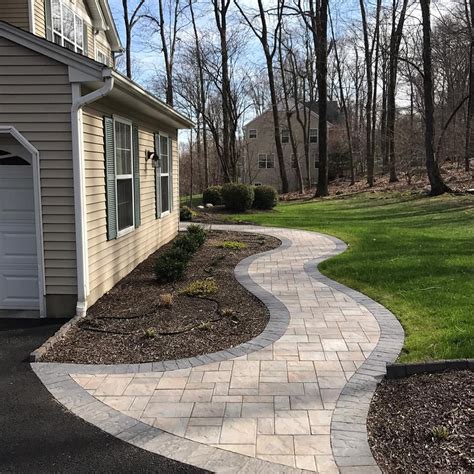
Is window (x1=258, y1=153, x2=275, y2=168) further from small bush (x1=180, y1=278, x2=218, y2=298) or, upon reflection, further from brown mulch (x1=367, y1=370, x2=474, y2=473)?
brown mulch (x1=367, y1=370, x2=474, y2=473)

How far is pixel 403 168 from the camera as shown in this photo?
89.6 ft

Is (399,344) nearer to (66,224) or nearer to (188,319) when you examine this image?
(188,319)

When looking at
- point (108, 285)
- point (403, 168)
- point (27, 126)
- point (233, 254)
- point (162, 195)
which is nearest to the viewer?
point (27, 126)

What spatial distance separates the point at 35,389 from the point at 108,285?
3.02 meters

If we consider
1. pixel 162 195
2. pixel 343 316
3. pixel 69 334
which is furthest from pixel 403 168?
pixel 69 334

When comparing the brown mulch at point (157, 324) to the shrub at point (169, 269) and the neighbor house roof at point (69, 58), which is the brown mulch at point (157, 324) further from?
the neighbor house roof at point (69, 58)

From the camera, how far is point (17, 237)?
244 inches

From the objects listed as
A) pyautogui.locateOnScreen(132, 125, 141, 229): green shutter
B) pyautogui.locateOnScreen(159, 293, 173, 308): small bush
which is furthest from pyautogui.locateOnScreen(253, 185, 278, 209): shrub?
pyautogui.locateOnScreen(159, 293, 173, 308): small bush

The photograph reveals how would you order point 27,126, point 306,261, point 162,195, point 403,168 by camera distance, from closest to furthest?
point 27,126 < point 306,261 < point 162,195 < point 403,168

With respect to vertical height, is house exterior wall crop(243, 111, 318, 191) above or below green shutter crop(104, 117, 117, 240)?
above

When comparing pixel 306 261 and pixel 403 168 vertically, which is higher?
pixel 403 168

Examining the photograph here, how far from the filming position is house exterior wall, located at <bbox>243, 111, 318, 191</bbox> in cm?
4322

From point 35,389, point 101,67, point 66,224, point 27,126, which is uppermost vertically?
point 101,67

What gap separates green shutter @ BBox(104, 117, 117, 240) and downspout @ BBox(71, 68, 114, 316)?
0.90 m
